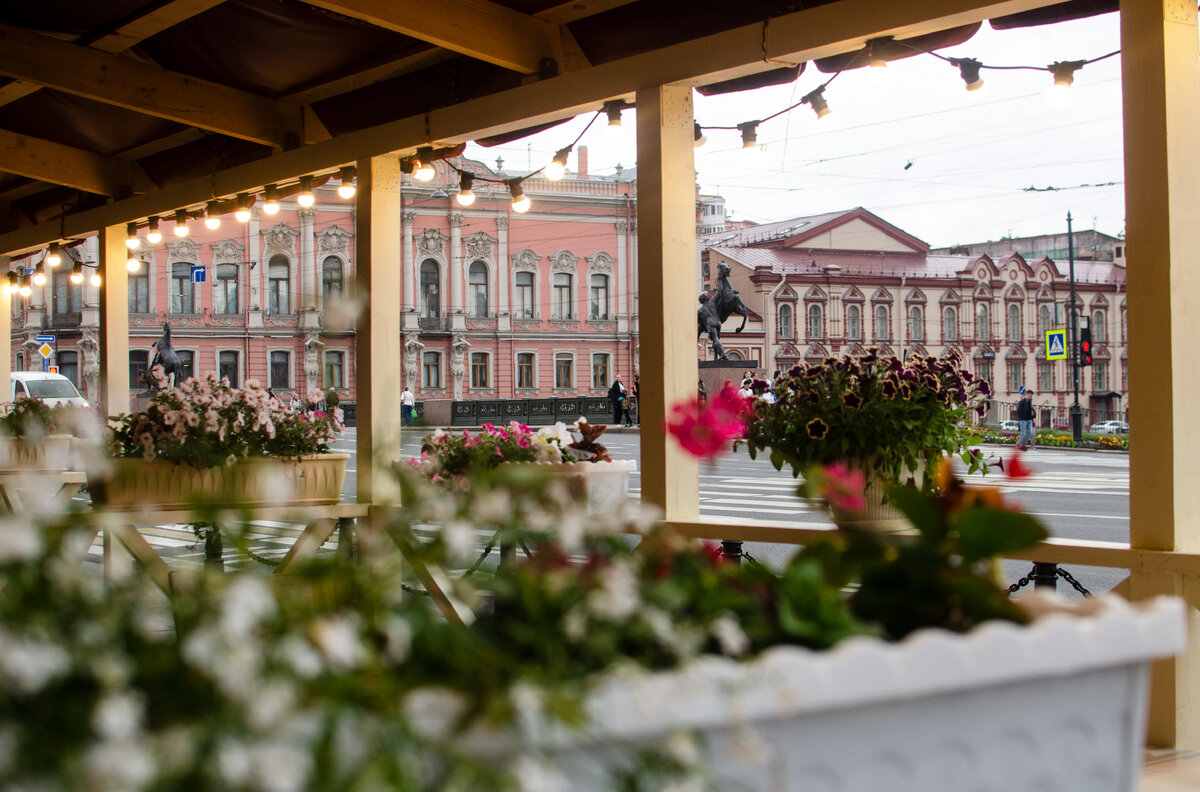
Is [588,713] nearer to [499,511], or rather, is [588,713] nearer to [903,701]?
[499,511]

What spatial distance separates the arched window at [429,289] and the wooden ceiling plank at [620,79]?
2937 cm

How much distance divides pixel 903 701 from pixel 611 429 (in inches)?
926

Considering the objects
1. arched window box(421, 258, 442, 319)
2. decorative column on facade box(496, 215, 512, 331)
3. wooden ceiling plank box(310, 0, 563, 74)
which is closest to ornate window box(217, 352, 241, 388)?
arched window box(421, 258, 442, 319)

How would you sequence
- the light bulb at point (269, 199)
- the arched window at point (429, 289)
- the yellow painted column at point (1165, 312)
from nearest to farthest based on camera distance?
the yellow painted column at point (1165, 312)
the light bulb at point (269, 199)
the arched window at point (429, 289)

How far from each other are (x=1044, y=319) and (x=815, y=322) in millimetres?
10399

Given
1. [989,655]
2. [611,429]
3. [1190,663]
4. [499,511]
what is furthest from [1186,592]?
[611,429]

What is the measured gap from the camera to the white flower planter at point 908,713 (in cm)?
93

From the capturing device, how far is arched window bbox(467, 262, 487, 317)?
35.4 metres

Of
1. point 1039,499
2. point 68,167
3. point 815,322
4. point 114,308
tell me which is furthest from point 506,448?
point 815,322

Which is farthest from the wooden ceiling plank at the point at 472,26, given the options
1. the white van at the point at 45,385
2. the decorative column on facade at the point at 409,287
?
the decorative column on facade at the point at 409,287

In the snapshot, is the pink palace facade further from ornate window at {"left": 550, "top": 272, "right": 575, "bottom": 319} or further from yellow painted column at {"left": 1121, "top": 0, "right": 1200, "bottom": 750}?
yellow painted column at {"left": 1121, "top": 0, "right": 1200, "bottom": 750}

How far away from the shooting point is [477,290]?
117 ft

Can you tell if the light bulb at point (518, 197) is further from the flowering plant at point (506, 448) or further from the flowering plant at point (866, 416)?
the flowering plant at point (866, 416)

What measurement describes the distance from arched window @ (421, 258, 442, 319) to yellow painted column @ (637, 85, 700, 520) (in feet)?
104
